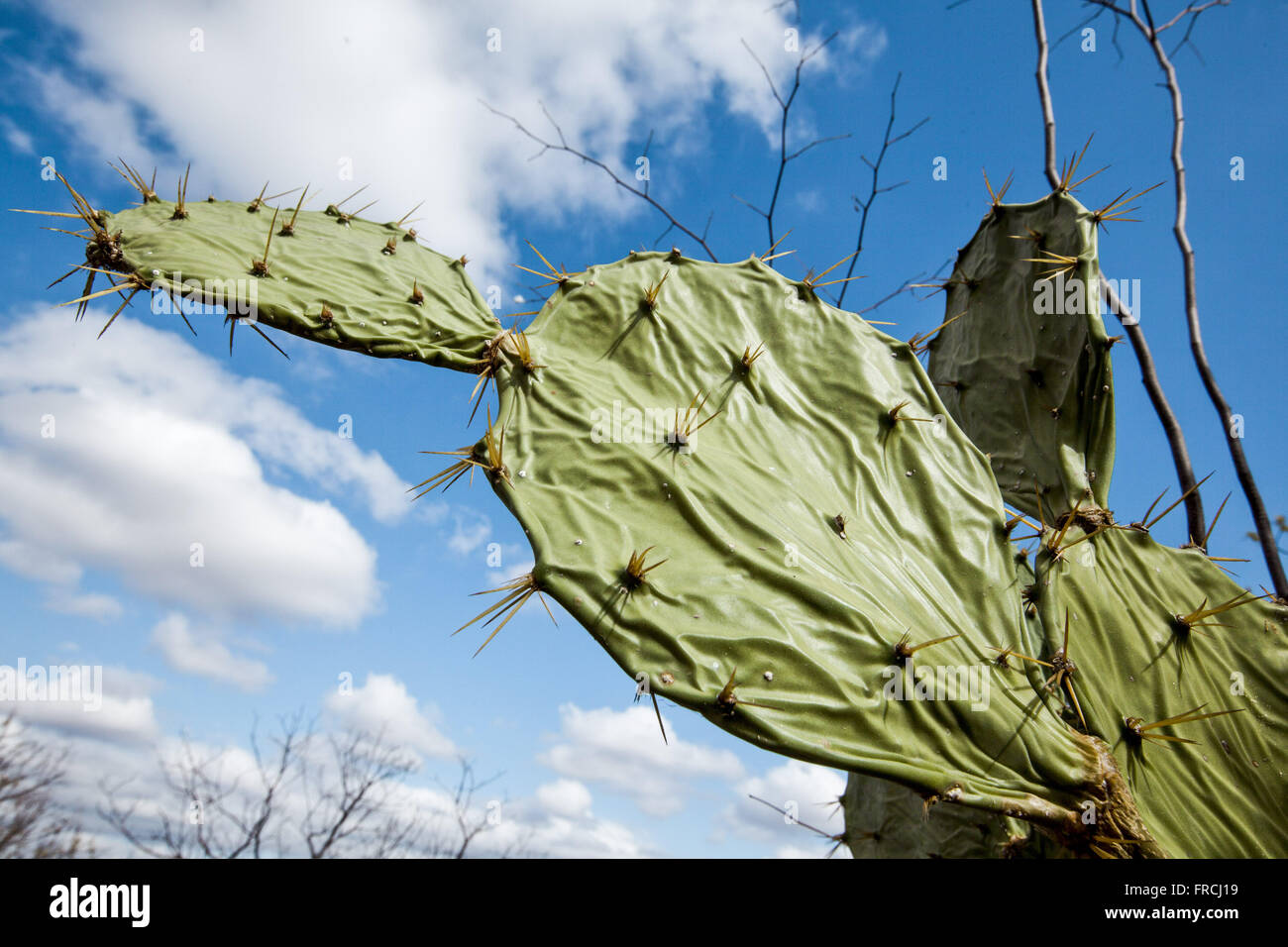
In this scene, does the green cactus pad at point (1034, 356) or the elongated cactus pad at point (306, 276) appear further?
the green cactus pad at point (1034, 356)

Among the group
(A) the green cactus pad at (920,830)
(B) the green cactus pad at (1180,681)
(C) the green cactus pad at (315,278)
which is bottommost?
(A) the green cactus pad at (920,830)

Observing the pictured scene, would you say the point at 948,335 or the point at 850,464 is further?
the point at 948,335

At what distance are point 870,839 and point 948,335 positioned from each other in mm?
1807

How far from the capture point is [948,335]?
2.94m

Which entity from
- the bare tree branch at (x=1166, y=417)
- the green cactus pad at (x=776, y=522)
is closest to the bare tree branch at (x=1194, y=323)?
the bare tree branch at (x=1166, y=417)

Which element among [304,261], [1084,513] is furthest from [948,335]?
[304,261]

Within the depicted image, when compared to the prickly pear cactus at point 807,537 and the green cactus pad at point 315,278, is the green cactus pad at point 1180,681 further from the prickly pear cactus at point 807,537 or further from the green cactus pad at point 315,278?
the green cactus pad at point 315,278

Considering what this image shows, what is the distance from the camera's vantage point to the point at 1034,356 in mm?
2508

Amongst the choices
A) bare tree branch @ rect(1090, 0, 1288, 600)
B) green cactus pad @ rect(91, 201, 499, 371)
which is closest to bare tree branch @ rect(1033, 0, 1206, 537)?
bare tree branch @ rect(1090, 0, 1288, 600)

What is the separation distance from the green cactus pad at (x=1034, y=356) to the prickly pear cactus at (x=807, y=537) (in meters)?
0.02

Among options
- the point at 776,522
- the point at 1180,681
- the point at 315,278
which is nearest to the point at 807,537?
the point at 776,522

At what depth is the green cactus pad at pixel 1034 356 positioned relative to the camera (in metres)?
2.35

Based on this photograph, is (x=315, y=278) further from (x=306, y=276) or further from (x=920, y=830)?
(x=920, y=830)
